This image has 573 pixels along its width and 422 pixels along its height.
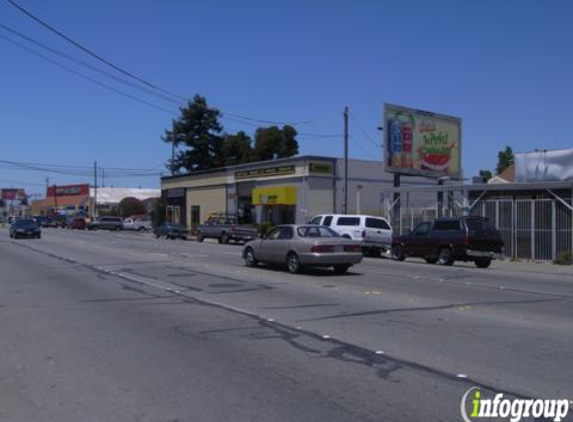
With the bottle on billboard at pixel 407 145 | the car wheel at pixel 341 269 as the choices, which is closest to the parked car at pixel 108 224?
the bottle on billboard at pixel 407 145

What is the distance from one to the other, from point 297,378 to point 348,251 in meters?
12.2

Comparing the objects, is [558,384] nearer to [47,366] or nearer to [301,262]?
[47,366]

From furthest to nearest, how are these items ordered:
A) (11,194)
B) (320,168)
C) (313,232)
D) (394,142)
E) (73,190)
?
(11,194) < (73,190) < (320,168) < (394,142) < (313,232)

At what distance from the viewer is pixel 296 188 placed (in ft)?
154

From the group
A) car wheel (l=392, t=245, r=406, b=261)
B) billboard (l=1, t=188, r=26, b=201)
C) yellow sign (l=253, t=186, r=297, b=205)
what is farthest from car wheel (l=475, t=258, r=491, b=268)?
billboard (l=1, t=188, r=26, b=201)

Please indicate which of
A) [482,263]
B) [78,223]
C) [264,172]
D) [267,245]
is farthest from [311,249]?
[78,223]

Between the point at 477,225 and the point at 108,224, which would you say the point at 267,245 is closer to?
the point at 477,225

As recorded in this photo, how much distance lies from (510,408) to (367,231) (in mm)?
23294

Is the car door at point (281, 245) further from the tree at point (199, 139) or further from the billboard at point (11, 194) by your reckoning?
the billboard at point (11, 194)

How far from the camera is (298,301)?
517 inches

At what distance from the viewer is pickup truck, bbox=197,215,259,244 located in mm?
41812

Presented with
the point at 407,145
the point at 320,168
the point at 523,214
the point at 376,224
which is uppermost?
the point at 407,145

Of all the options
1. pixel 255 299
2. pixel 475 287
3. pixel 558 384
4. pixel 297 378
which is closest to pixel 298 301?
pixel 255 299

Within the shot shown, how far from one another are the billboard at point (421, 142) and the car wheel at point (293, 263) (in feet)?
61.3
